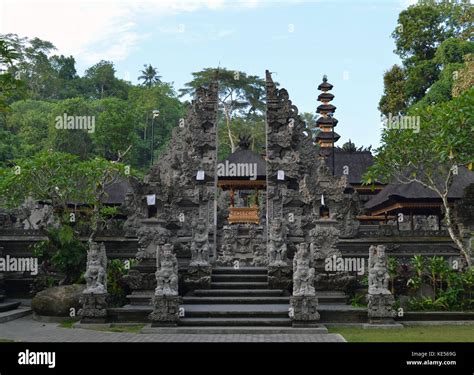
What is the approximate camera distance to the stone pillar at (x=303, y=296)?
11.5 meters

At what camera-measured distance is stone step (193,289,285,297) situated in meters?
13.6

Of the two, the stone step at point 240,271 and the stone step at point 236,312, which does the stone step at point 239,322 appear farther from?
the stone step at point 240,271

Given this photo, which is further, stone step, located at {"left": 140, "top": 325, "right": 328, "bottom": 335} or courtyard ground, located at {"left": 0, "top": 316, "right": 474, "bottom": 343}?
stone step, located at {"left": 140, "top": 325, "right": 328, "bottom": 335}

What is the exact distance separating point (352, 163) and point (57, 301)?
21.3m

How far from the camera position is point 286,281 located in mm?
13906

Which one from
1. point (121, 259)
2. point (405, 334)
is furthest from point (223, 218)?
point (405, 334)

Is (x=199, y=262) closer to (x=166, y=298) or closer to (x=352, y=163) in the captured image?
(x=166, y=298)

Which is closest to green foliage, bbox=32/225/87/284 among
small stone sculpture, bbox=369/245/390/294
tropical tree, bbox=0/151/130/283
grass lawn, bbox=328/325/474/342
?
tropical tree, bbox=0/151/130/283

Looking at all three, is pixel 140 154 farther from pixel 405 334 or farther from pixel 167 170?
pixel 405 334

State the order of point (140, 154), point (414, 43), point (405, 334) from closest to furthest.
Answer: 1. point (405, 334)
2. point (414, 43)
3. point (140, 154)

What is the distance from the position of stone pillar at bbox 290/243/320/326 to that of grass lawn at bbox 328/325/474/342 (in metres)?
0.57

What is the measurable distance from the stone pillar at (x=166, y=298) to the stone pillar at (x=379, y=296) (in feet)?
14.1

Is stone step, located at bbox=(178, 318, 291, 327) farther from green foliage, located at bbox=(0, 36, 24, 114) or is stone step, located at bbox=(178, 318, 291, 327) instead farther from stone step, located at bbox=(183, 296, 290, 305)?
green foliage, located at bbox=(0, 36, 24, 114)
